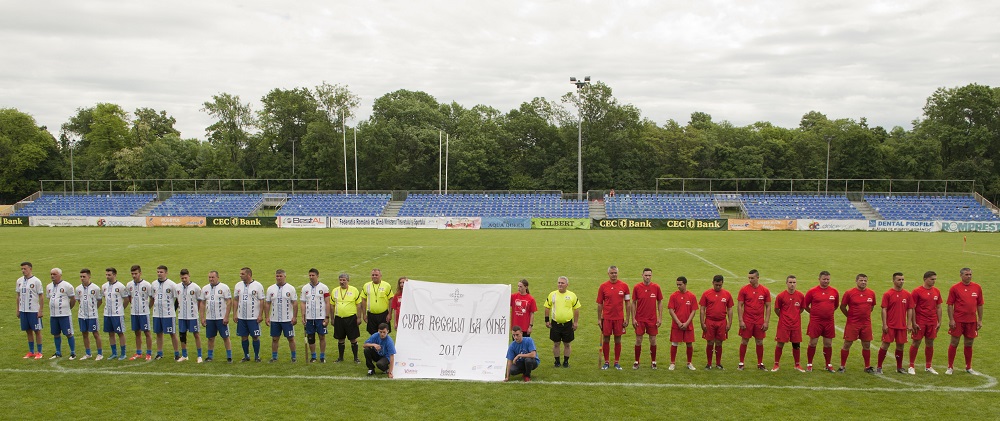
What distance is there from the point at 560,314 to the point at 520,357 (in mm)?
1277

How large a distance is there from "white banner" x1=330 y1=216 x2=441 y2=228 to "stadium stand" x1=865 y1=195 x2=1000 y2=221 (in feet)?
125

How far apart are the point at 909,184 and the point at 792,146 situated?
12160 millimetres

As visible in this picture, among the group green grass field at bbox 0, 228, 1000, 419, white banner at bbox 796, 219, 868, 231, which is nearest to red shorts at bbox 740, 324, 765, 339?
green grass field at bbox 0, 228, 1000, 419

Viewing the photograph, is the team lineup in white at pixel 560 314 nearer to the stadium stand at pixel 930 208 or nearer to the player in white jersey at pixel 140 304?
the player in white jersey at pixel 140 304

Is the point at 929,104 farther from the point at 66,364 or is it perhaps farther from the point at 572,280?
the point at 66,364

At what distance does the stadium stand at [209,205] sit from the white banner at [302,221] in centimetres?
783

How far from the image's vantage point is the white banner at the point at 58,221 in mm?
53094

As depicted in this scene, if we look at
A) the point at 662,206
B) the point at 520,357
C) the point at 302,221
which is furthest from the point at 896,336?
the point at 302,221

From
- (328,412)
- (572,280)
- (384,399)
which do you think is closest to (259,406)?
(328,412)

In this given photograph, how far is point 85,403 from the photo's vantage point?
8.95 meters

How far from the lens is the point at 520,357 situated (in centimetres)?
999

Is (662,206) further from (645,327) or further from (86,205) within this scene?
(86,205)

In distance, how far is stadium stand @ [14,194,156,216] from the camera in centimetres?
5762

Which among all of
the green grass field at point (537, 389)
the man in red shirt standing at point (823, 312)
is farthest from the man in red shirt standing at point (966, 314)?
A: the man in red shirt standing at point (823, 312)
